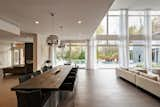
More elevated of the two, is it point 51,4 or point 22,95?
point 51,4

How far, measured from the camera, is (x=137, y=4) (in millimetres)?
14688

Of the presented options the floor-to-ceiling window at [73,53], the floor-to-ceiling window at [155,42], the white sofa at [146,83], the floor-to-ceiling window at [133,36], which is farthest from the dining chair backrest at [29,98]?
the floor-to-ceiling window at [155,42]

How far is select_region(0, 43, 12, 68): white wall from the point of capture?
18.0 meters

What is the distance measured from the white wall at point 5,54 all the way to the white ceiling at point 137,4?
10434mm

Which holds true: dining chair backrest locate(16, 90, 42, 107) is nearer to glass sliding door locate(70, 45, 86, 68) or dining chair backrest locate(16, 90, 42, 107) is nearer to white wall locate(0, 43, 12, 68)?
glass sliding door locate(70, 45, 86, 68)

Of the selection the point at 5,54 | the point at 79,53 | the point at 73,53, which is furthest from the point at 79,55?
the point at 5,54

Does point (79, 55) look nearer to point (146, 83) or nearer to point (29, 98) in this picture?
point (146, 83)

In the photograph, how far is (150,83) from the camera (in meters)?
6.67

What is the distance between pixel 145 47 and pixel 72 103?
12.6m

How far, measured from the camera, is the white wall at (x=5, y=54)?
17984 mm

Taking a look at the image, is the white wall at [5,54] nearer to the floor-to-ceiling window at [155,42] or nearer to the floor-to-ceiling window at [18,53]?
the floor-to-ceiling window at [18,53]

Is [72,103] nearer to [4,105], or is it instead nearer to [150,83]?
[4,105]

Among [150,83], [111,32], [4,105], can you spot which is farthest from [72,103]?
[111,32]

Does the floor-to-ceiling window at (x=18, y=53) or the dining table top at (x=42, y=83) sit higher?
the floor-to-ceiling window at (x=18, y=53)
